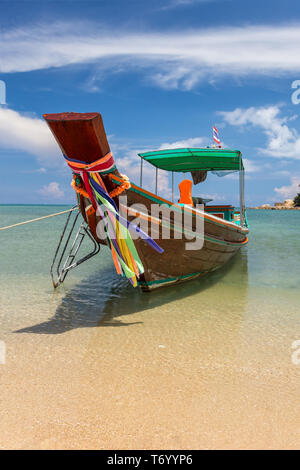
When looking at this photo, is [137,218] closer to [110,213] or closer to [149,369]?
[110,213]

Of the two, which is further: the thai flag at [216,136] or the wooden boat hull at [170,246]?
the thai flag at [216,136]

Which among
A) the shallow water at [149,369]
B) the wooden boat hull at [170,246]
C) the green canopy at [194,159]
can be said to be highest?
the green canopy at [194,159]

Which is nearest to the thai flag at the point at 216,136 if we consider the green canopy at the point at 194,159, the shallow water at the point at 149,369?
the green canopy at the point at 194,159

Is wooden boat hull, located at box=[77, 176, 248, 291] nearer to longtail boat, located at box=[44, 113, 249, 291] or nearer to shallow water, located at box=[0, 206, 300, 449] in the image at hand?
longtail boat, located at box=[44, 113, 249, 291]

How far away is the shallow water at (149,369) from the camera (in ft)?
8.02

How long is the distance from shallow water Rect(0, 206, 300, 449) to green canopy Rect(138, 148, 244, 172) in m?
3.35

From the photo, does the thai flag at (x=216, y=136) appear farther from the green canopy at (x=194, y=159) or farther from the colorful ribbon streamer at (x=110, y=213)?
the colorful ribbon streamer at (x=110, y=213)

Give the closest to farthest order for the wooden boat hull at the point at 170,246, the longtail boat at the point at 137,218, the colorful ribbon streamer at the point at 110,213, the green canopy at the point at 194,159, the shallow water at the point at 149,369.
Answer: the shallow water at the point at 149,369 → the longtail boat at the point at 137,218 → the colorful ribbon streamer at the point at 110,213 → the wooden boat hull at the point at 170,246 → the green canopy at the point at 194,159

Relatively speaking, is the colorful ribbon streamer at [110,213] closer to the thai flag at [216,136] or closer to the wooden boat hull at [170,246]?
the wooden boat hull at [170,246]

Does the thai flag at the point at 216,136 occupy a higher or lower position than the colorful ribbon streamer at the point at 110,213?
higher

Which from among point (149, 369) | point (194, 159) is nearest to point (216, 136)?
point (194, 159)

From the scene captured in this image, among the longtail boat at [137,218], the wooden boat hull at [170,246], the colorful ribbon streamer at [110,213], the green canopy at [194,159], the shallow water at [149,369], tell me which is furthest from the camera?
the green canopy at [194,159]

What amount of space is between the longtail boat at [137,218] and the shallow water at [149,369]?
695 millimetres

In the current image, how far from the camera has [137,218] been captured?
5.22 metres
